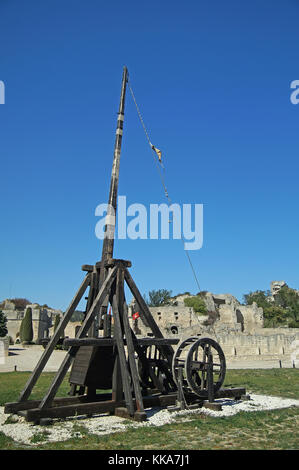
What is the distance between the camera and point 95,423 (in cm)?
768

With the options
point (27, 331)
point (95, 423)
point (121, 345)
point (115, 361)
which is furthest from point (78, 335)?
point (27, 331)

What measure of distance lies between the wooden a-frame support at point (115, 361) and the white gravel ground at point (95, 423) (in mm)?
199

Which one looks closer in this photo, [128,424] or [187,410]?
[128,424]

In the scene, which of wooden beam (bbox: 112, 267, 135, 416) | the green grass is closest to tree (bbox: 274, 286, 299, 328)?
the green grass

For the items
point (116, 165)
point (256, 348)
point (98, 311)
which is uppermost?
point (116, 165)

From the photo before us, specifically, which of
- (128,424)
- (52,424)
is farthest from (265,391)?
(52,424)

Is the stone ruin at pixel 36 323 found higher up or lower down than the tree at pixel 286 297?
lower down

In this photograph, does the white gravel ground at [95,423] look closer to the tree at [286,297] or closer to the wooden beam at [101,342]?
the wooden beam at [101,342]

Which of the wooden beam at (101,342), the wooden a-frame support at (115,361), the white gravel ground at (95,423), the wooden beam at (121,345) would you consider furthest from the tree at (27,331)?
the wooden beam at (121,345)

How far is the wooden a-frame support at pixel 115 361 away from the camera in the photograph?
25.7 ft

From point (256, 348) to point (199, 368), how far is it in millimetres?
23454
